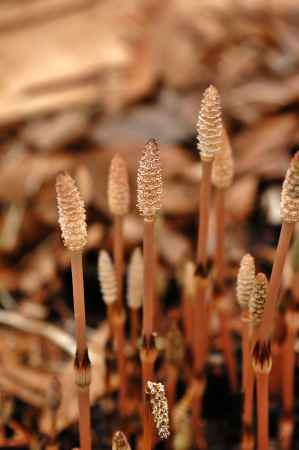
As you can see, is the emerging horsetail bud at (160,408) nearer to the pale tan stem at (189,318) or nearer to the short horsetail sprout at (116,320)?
the short horsetail sprout at (116,320)

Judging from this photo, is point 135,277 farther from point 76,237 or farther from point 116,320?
point 76,237

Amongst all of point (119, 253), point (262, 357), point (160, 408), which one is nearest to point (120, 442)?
point (160, 408)

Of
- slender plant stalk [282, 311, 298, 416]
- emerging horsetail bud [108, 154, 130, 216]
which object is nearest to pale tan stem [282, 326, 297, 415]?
slender plant stalk [282, 311, 298, 416]

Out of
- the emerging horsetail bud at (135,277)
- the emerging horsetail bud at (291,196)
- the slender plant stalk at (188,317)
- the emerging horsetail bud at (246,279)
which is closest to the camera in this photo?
the emerging horsetail bud at (291,196)

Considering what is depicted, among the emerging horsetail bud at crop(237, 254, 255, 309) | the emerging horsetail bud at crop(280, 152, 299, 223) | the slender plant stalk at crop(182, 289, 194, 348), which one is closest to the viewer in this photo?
the emerging horsetail bud at crop(280, 152, 299, 223)

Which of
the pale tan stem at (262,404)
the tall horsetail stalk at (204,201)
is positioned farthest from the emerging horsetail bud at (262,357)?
the tall horsetail stalk at (204,201)

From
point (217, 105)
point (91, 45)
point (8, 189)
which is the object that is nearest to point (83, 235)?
point (217, 105)

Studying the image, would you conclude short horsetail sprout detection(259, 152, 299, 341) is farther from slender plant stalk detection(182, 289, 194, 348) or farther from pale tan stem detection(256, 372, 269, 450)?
slender plant stalk detection(182, 289, 194, 348)
